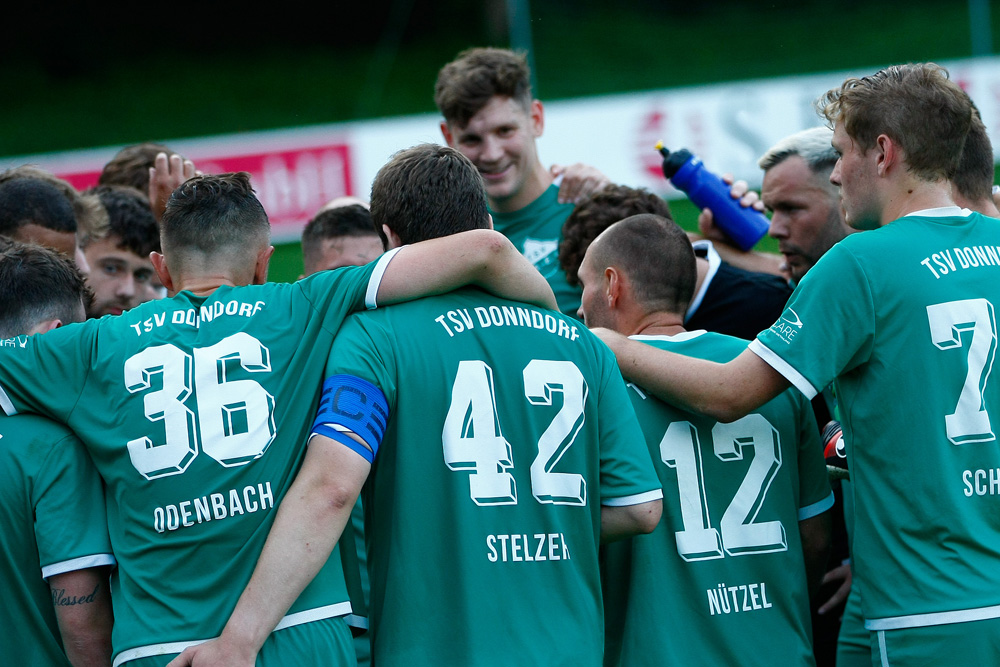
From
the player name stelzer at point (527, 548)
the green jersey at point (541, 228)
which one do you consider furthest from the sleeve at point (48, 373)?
the green jersey at point (541, 228)

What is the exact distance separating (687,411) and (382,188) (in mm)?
1216

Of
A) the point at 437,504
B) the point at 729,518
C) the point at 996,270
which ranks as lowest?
the point at 729,518

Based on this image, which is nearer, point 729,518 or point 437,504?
point 437,504

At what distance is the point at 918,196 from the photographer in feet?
10.9

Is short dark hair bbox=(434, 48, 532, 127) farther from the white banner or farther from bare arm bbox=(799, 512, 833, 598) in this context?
the white banner

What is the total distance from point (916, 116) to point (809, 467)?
1202 mm

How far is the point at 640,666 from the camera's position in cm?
331

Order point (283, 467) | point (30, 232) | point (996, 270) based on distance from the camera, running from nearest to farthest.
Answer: point (283, 467) < point (996, 270) < point (30, 232)

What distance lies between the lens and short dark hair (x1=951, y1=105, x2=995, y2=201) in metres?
3.67

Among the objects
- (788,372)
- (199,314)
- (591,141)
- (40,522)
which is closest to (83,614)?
(40,522)

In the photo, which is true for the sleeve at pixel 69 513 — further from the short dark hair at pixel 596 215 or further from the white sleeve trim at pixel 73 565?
the short dark hair at pixel 596 215

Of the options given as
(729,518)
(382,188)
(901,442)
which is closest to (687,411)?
(729,518)

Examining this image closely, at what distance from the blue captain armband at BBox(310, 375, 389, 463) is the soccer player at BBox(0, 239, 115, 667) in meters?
0.77

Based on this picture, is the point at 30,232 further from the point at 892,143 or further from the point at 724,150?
the point at 724,150
